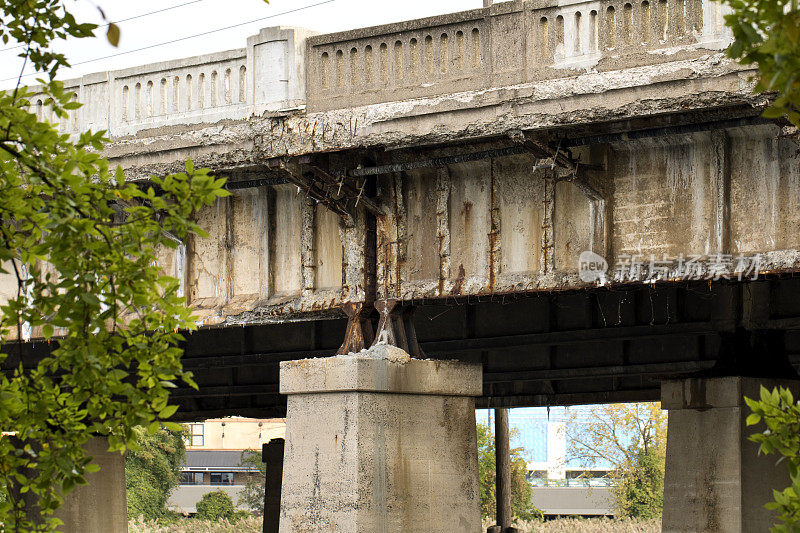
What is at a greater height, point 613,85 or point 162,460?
point 613,85

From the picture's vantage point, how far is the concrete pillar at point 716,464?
49.0ft

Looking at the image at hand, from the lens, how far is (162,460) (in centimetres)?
5331

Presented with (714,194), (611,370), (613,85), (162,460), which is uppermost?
(613,85)

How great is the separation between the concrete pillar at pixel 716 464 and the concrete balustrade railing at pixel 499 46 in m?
4.80

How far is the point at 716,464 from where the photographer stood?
1512cm

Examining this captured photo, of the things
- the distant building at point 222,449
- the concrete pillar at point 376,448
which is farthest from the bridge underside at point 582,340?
the distant building at point 222,449

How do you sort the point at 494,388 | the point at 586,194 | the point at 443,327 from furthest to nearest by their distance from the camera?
1. the point at 494,388
2. the point at 443,327
3. the point at 586,194

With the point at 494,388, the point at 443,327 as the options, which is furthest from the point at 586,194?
the point at 494,388

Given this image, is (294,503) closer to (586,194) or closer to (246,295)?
(246,295)

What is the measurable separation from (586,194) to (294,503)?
4898 millimetres

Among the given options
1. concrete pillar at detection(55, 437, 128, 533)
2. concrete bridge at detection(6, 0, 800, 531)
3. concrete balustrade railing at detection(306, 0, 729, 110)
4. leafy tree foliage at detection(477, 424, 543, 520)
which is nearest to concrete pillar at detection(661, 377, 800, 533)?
concrete bridge at detection(6, 0, 800, 531)

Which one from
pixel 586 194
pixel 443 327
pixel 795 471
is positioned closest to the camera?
pixel 795 471

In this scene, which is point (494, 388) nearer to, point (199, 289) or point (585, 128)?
point (199, 289)

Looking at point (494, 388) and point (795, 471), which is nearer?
point (795, 471)
